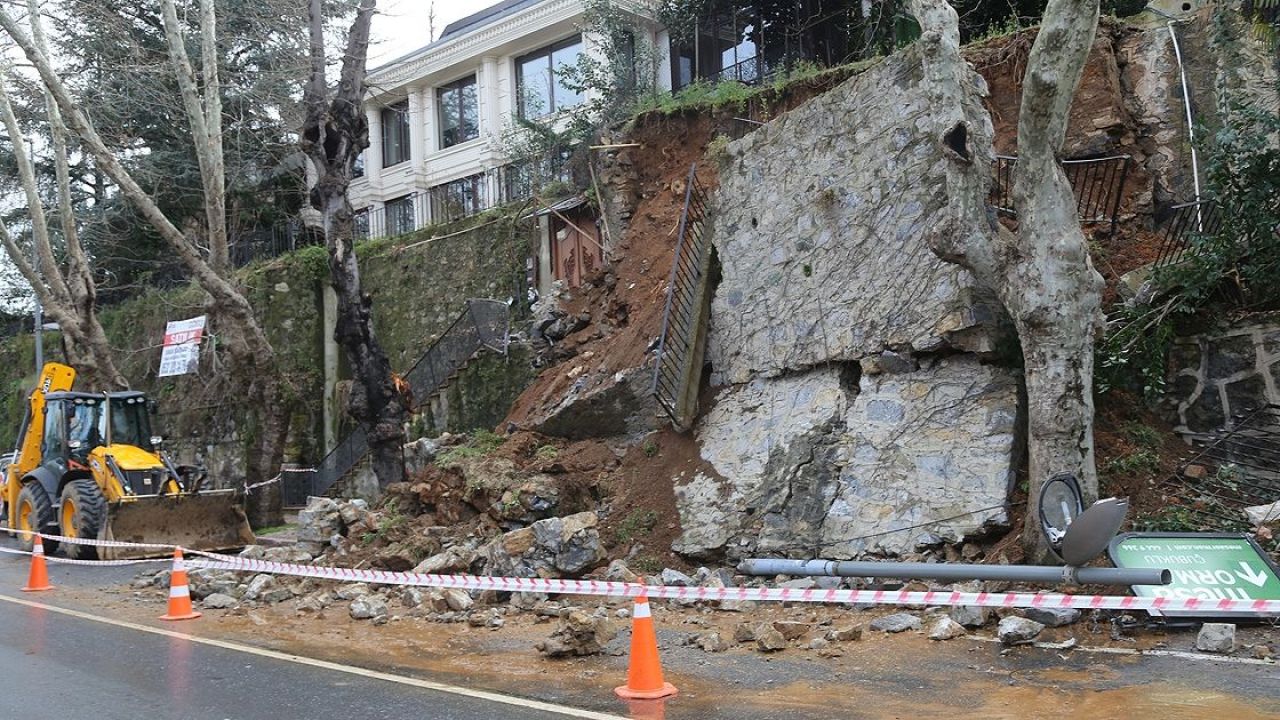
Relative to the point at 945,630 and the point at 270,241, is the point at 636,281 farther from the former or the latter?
the point at 270,241

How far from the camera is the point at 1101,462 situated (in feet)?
31.3

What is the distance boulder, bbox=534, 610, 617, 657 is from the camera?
7695mm

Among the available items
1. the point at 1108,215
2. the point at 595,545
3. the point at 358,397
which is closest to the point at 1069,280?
the point at 1108,215

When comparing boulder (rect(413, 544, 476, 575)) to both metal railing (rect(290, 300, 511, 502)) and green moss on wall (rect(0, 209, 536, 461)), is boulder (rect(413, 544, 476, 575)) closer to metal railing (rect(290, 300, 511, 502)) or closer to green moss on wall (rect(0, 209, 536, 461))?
metal railing (rect(290, 300, 511, 502))

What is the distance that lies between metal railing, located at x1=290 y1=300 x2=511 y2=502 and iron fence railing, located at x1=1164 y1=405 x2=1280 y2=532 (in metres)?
11.4

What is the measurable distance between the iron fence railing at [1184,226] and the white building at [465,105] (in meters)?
14.7

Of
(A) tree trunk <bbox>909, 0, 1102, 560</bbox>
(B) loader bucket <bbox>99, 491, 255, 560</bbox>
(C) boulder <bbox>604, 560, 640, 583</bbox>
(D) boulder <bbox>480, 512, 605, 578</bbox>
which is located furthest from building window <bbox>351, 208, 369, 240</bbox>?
(A) tree trunk <bbox>909, 0, 1102, 560</bbox>

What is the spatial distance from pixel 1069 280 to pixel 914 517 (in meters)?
2.57

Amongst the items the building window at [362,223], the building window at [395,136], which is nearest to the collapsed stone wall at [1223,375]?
the building window at [362,223]

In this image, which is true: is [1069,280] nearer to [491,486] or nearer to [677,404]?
[677,404]

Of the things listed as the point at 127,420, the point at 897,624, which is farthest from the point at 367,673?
the point at 127,420

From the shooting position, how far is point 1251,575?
25.0 ft

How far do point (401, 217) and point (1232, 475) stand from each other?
74.5ft

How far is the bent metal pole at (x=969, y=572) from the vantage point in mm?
7082
